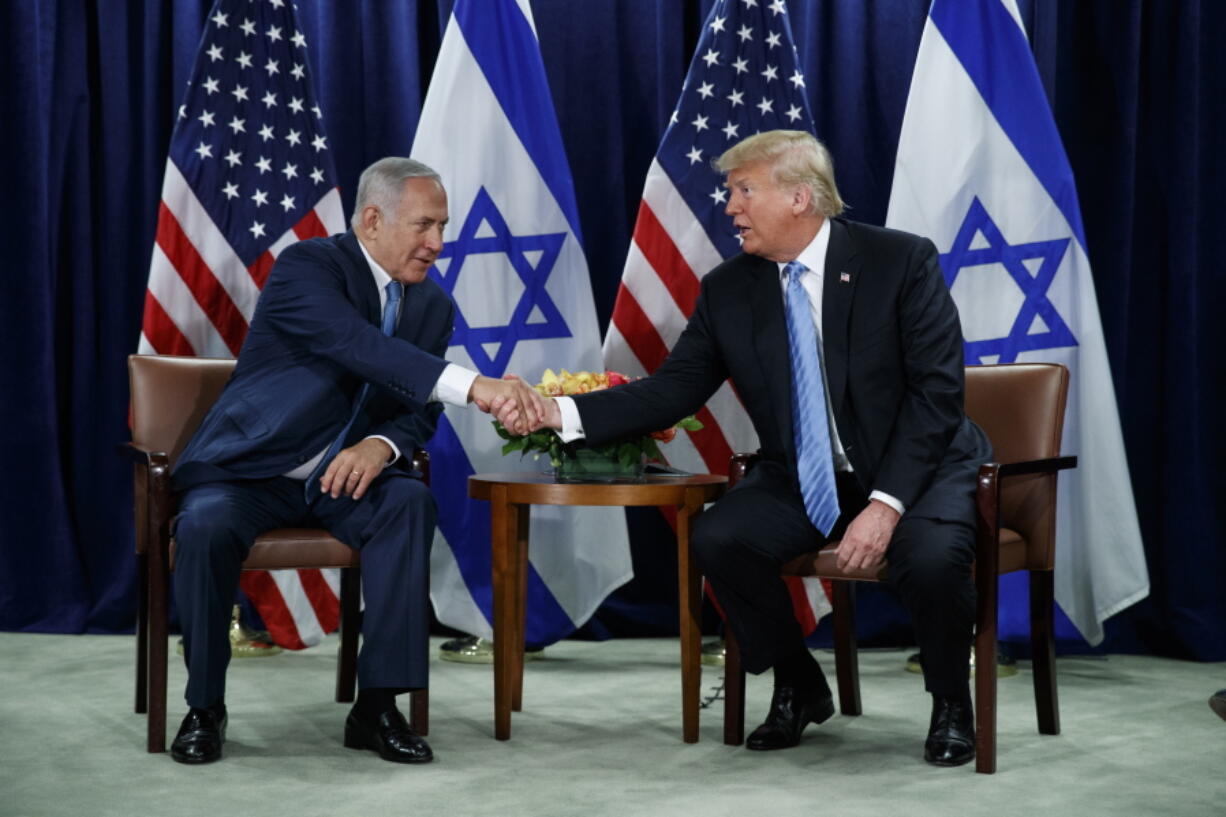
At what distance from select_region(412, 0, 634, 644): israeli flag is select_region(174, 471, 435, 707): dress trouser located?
1.15 m

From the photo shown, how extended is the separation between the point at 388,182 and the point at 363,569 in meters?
0.94

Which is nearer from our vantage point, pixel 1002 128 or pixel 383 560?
pixel 383 560

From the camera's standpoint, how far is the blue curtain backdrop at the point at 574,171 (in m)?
4.50

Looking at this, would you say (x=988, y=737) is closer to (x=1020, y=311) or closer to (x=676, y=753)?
(x=676, y=753)

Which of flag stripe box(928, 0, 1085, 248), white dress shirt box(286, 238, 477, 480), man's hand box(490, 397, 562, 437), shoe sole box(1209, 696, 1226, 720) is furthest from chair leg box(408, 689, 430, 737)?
flag stripe box(928, 0, 1085, 248)

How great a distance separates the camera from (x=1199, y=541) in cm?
447

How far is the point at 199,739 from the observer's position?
9.58ft

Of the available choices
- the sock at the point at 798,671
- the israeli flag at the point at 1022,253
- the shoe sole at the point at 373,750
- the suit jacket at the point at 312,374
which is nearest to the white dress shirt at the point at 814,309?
the suit jacket at the point at 312,374

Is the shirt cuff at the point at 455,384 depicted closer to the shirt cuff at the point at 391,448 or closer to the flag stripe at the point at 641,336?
the shirt cuff at the point at 391,448

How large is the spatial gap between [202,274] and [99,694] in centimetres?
134

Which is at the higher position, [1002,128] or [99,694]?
[1002,128]

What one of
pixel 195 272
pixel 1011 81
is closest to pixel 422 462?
pixel 195 272

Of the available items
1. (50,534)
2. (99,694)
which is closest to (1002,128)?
(99,694)

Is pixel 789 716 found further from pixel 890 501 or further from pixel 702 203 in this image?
pixel 702 203
